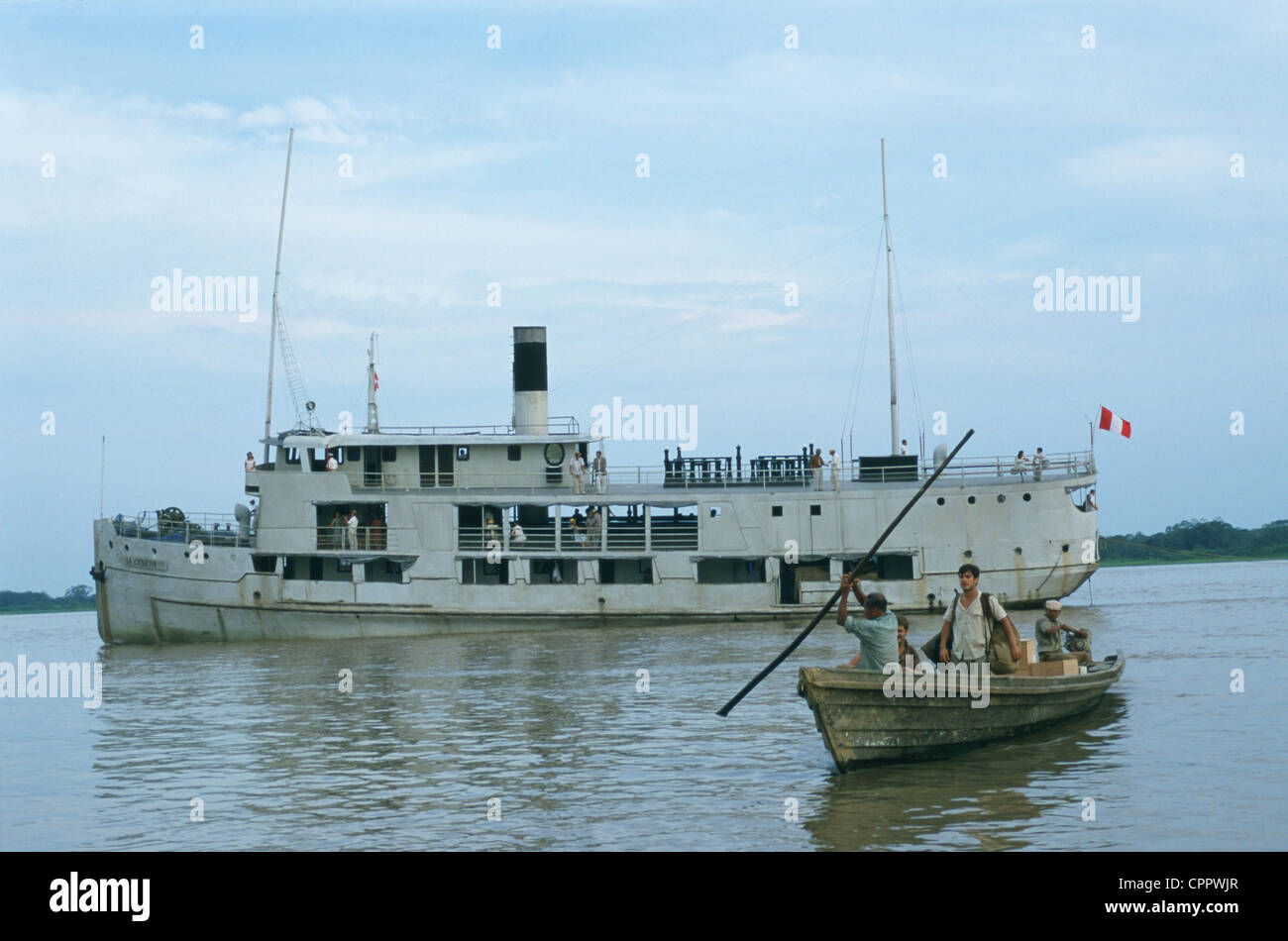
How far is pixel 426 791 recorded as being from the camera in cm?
1455

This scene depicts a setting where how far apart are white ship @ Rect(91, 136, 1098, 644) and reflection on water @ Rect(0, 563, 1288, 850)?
728cm

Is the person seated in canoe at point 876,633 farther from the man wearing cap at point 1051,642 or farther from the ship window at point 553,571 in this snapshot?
the ship window at point 553,571

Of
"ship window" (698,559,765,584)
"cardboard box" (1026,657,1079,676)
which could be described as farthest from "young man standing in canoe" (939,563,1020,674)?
"ship window" (698,559,765,584)

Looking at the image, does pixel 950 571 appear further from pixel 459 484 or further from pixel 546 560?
pixel 459 484

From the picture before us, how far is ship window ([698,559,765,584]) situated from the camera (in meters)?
37.1

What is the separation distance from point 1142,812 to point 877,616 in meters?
3.58
